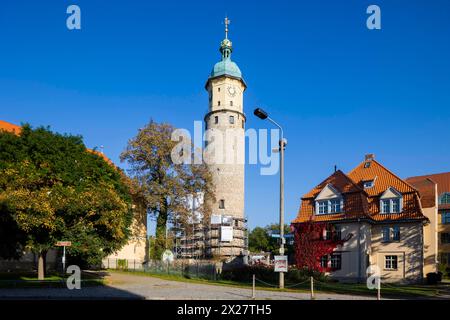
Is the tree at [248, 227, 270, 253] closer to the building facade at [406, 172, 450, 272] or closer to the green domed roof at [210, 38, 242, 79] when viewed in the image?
the building facade at [406, 172, 450, 272]

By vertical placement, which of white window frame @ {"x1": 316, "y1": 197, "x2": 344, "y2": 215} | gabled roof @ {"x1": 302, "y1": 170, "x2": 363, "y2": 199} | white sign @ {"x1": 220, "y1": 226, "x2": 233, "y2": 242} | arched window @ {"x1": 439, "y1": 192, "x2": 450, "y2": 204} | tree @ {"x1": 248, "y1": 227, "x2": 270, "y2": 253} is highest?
gabled roof @ {"x1": 302, "y1": 170, "x2": 363, "y2": 199}

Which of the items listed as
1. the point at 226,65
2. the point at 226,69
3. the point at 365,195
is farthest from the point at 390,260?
the point at 226,65

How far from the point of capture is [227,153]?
60.4m

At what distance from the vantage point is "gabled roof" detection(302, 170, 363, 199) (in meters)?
41.6

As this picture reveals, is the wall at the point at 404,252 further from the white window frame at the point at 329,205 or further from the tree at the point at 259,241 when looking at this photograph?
the tree at the point at 259,241

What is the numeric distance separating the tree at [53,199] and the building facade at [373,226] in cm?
2021

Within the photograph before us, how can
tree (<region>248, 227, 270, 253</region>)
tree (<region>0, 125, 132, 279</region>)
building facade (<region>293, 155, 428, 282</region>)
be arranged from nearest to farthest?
tree (<region>0, 125, 132, 279</region>)
building facade (<region>293, 155, 428, 282</region>)
tree (<region>248, 227, 270, 253</region>)

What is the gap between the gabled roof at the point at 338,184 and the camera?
4158 centimetres

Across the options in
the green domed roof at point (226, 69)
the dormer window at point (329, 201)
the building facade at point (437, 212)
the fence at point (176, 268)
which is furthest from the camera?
the green domed roof at point (226, 69)

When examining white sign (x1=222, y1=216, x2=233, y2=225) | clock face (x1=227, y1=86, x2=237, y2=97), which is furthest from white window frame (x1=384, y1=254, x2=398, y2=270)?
clock face (x1=227, y1=86, x2=237, y2=97)

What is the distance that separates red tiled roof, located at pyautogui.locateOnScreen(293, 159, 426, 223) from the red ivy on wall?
5.34ft

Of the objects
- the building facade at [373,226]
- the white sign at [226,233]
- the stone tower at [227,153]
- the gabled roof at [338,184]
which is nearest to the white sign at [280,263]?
the building facade at [373,226]

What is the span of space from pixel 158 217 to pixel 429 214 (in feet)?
93.0
